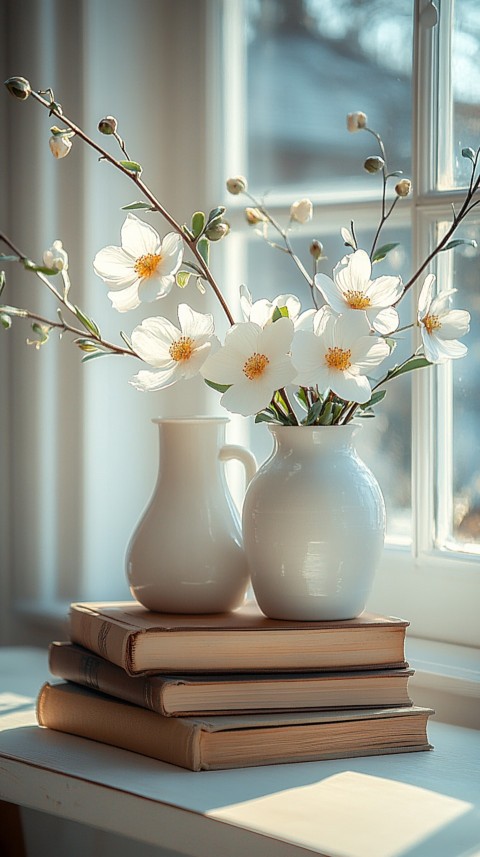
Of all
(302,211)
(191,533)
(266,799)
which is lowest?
(266,799)

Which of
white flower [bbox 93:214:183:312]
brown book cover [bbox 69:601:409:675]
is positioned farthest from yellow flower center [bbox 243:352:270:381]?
brown book cover [bbox 69:601:409:675]

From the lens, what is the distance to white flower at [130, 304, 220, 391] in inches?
41.9

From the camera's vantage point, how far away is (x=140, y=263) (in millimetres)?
1063

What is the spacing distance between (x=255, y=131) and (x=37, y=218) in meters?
0.33

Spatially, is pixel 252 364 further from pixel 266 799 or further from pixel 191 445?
pixel 266 799

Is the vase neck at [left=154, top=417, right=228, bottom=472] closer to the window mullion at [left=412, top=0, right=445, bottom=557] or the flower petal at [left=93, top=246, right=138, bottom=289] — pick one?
the flower petal at [left=93, top=246, right=138, bottom=289]

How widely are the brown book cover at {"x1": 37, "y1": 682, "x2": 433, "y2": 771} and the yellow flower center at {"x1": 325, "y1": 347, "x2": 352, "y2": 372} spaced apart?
0.32 meters

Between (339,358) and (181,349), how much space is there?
161mm

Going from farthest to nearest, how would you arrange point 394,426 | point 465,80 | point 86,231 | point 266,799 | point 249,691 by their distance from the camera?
point 86,231
point 394,426
point 465,80
point 249,691
point 266,799

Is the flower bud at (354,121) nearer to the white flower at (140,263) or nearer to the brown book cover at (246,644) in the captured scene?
the white flower at (140,263)

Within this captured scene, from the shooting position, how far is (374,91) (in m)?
1.39

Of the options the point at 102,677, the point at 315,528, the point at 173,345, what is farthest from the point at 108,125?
the point at 102,677

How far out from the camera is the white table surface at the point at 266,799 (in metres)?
0.81

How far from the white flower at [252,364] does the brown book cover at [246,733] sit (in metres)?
0.28
